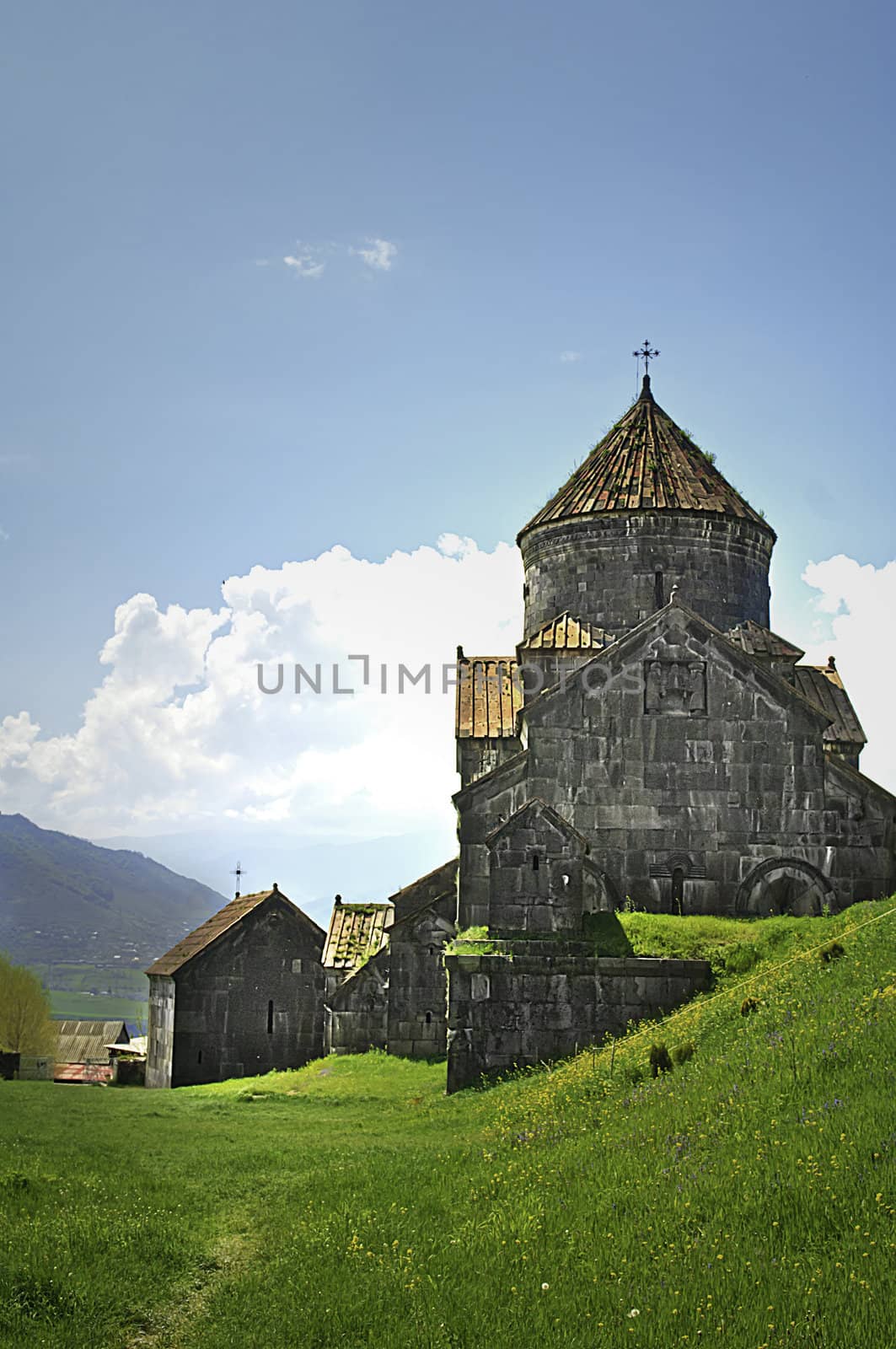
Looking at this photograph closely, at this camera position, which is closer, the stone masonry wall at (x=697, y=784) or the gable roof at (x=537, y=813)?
the gable roof at (x=537, y=813)

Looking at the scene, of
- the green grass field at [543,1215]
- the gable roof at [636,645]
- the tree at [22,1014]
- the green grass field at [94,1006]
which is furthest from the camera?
the green grass field at [94,1006]

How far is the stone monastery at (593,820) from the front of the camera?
15789 millimetres

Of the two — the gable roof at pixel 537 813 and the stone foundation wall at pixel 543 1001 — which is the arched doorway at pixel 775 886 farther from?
the gable roof at pixel 537 813

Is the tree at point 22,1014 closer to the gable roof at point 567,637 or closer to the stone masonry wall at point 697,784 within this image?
the gable roof at point 567,637

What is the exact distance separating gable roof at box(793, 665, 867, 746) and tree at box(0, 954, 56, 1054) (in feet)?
96.3

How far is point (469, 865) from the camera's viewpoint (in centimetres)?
1855

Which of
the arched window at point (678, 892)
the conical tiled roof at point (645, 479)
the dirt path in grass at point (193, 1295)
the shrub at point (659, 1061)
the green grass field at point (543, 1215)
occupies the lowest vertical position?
the dirt path in grass at point (193, 1295)

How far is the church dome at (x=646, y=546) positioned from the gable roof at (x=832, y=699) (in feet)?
5.65

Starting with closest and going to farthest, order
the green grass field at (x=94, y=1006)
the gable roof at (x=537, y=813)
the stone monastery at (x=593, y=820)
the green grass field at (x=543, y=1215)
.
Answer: the green grass field at (x=543, y=1215) < the stone monastery at (x=593, y=820) < the gable roof at (x=537, y=813) < the green grass field at (x=94, y=1006)

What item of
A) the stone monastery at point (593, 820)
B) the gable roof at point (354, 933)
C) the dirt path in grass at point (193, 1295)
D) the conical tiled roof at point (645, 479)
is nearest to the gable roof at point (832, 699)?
the stone monastery at point (593, 820)

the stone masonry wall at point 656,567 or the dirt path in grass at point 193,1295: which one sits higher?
the stone masonry wall at point 656,567

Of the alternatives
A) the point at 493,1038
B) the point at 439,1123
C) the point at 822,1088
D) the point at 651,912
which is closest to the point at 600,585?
the point at 651,912

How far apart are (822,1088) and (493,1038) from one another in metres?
7.05

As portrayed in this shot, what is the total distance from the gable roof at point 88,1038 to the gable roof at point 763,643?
40063mm
